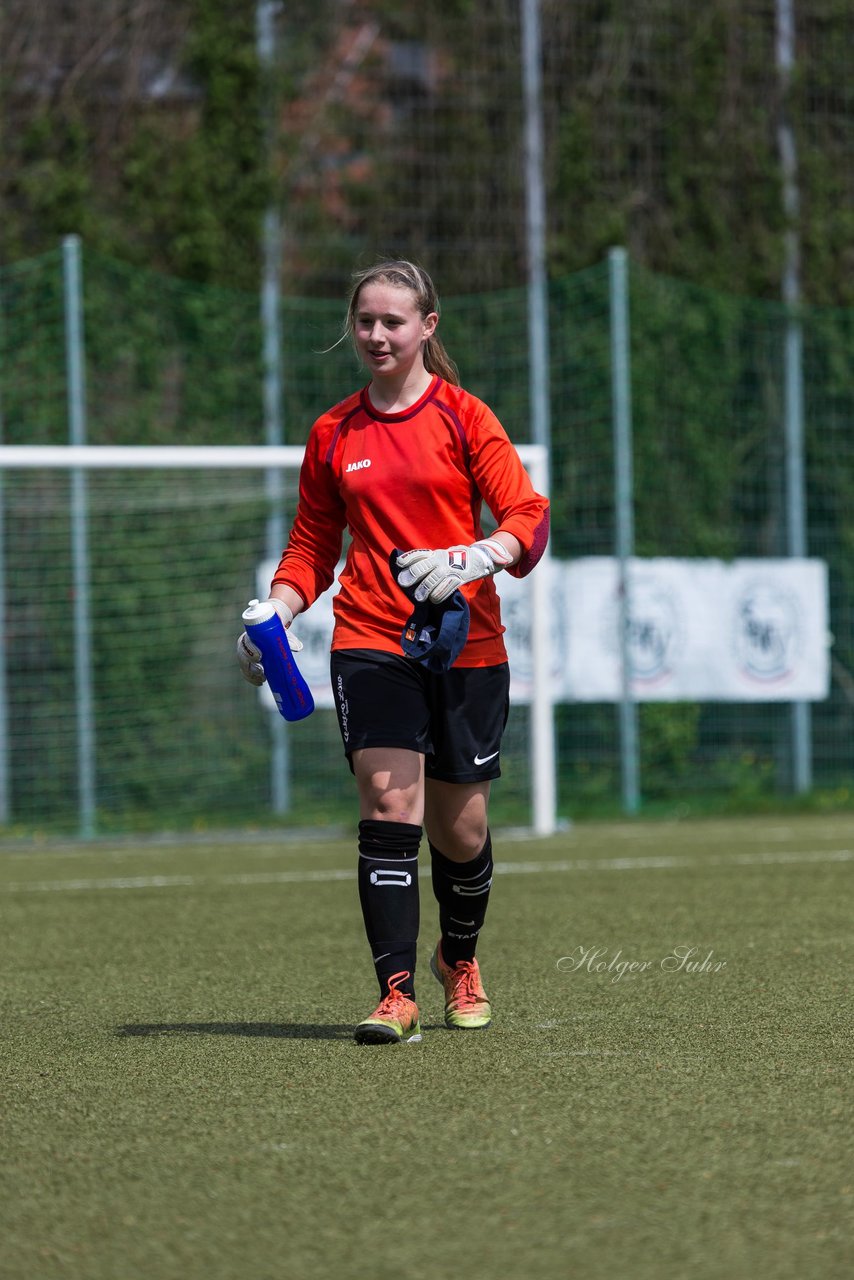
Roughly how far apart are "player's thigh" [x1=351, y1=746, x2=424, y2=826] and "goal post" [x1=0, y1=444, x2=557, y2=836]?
22.3 ft

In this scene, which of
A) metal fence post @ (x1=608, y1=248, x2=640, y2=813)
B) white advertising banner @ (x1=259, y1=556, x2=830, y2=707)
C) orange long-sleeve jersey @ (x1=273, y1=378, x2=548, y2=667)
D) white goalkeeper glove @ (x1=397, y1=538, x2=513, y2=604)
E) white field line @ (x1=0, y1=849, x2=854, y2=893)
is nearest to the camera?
white goalkeeper glove @ (x1=397, y1=538, x2=513, y2=604)

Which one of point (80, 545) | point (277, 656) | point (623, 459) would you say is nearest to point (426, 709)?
point (277, 656)

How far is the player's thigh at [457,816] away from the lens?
425cm

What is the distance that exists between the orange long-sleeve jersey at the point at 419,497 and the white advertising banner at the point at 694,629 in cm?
745

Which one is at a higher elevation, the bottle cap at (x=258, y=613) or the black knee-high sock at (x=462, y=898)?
the bottle cap at (x=258, y=613)

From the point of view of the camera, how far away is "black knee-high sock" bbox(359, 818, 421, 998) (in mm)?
4102

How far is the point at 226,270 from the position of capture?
12461 millimetres

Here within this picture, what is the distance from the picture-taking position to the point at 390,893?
412cm

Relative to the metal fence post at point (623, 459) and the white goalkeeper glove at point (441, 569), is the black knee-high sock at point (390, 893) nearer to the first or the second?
the white goalkeeper glove at point (441, 569)

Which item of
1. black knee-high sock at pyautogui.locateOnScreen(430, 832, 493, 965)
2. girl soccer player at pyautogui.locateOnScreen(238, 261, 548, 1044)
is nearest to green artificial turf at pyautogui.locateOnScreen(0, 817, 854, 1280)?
black knee-high sock at pyautogui.locateOnScreen(430, 832, 493, 965)

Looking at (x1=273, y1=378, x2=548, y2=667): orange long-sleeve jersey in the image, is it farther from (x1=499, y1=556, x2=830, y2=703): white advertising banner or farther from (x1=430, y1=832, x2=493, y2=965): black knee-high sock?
(x1=499, y1=556, x2=830, y2=703): white advertising banner

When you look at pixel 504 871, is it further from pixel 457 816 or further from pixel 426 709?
pixel 426 709

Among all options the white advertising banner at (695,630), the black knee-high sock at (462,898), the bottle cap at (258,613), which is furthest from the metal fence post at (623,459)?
the bottle cap at (258,613)

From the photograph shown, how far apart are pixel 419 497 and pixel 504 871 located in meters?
4.09
